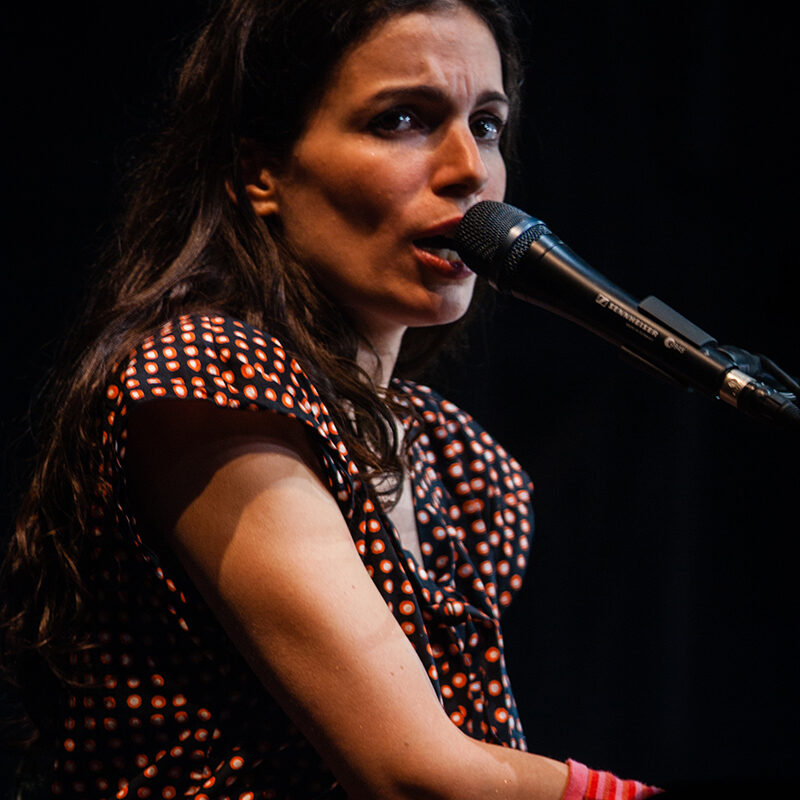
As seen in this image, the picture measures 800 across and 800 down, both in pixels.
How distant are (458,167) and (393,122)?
0.10 meters

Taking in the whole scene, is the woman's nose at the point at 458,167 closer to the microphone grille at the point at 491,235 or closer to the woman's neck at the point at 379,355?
the microphone grille at the point at 491,235

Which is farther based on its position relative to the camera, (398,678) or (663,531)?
(663,531)

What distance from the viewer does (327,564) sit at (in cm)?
97

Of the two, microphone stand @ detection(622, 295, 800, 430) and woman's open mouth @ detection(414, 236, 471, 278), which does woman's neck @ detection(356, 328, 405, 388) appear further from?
microphone stand @ detection(622, 295, 800, 430)

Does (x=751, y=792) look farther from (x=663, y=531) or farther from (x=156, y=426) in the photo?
(x=663, y=531)

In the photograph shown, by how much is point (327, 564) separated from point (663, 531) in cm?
134

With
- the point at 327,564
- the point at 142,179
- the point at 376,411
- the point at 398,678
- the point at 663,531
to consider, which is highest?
the point at 142,179

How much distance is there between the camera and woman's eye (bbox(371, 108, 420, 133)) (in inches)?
49.6

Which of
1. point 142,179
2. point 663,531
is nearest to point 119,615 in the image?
point 142,179

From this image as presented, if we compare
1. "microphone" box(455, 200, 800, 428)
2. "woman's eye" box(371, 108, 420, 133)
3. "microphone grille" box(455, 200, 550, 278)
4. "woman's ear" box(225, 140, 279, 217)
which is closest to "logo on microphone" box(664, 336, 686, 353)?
"microphone" box(455, 200, 800, 428)

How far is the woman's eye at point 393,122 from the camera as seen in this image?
4.13 feet

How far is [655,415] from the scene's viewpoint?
2.16m

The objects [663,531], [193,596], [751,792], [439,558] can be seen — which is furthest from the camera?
[663,531]

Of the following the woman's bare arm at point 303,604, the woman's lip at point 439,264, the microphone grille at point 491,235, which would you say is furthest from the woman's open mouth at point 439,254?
the woman's bare arm at point 303,604
